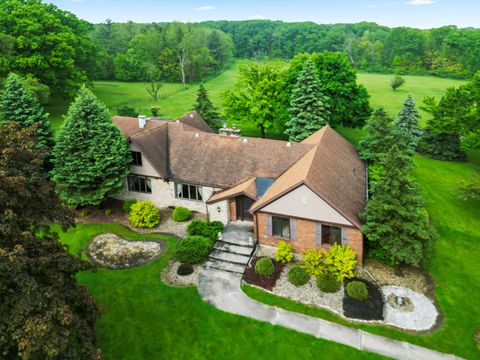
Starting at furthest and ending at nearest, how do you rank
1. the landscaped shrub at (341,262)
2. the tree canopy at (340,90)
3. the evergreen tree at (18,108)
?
the tree canopy at (340,90) → the evergreen tree at (18,108) → the landscaped shrub at (341,262)

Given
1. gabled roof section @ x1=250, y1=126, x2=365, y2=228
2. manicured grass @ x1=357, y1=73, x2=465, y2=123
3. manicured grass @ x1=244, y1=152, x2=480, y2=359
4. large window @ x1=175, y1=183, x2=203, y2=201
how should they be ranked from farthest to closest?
manicured grass @ x1=357, y1=73, x2=465, y2=123, large window @ x1=175, y1=183, x2=203, y2=201, gabled roof section @ x1=250, y1=126, x2=365, y2=228, manicured grass @ x1=244, y1=152, x2=480, y2=359

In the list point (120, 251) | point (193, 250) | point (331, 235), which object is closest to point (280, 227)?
point (331, 235)

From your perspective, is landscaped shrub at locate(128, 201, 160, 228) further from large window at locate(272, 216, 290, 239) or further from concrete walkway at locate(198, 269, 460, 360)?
large window at locate(272, 216, 290, 239)

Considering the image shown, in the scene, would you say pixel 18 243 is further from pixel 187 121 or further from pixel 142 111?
pixel 142 111

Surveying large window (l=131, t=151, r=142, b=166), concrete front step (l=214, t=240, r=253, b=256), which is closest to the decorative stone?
concrete front step (l=214, t=240, r=253, b=256)

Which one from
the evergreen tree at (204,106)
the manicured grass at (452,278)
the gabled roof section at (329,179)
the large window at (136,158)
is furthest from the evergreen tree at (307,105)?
the large window at (136,158)

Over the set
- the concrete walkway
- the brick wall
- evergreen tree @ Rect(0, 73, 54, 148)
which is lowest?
the concrete walkway

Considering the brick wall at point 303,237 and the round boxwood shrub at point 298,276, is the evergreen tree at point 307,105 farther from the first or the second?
the round boxwood shrub at point 298,276
